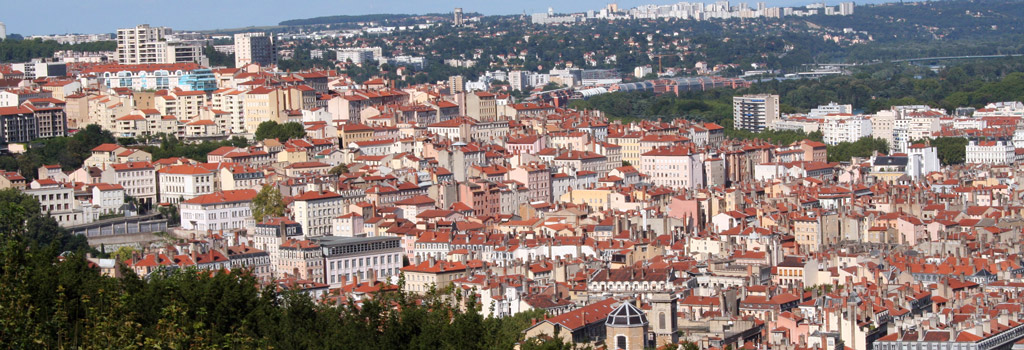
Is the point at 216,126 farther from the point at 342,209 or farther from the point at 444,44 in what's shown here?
the point at 444,44

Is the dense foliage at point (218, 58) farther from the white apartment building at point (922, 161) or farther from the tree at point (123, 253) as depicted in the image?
the tree at point (123, 253)

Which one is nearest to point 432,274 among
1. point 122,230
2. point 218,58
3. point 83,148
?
point 122,230

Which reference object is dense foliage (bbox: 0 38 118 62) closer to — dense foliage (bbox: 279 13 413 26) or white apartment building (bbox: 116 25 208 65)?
white apartment building (bbox: 116 25 208 65)

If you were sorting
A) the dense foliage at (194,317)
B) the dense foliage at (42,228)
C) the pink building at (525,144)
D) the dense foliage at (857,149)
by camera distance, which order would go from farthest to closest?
1. the dense foliage at (857,149)
2. the pink building at (525,144)
3. the dense foliage at (42,228)
4. the dense foliage at (194,317)

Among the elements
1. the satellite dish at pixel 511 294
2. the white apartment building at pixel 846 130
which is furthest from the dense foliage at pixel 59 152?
the white apartment building at pixel 846 130

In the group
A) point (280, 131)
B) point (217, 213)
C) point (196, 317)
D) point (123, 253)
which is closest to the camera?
point (196, 317)

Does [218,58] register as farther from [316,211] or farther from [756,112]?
[316,211]
